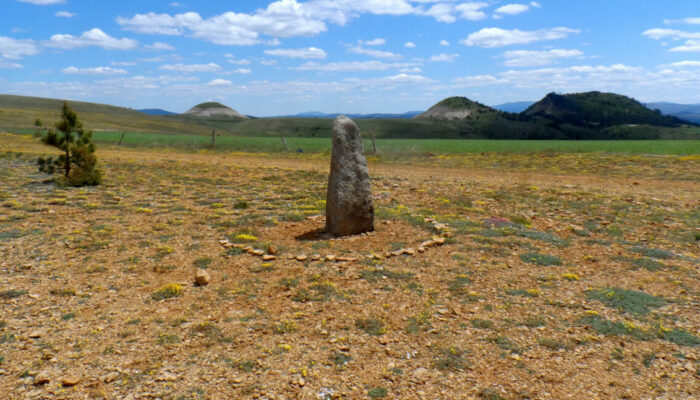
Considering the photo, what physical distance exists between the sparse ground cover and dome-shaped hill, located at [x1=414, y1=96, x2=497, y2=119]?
173 m

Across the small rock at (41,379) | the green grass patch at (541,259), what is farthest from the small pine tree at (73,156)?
the green grass patch at (541,259)

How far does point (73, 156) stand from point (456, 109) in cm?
18148

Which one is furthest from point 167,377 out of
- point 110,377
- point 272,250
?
point 272,250

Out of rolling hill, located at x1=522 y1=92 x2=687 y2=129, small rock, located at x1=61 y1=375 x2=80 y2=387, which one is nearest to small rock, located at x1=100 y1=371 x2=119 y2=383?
small rock, located at x1=61 y1=375 x2=80 y2=387

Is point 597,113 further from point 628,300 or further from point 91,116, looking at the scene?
point 628,300

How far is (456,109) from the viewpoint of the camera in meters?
185

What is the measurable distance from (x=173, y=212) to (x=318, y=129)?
11987 centimetres

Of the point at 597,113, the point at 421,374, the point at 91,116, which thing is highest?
the point at 597,113

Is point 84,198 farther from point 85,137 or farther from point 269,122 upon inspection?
point 269,122

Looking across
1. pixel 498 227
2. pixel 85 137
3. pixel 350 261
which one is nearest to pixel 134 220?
pixel 350 261

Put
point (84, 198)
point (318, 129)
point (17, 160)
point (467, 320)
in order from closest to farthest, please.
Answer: point (467, 320) < point (84, 198) < point (17, 160) < point (318, 129)

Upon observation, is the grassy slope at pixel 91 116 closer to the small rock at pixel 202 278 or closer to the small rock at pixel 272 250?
the small rock at pixel 272 250

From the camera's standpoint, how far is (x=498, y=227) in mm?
10789

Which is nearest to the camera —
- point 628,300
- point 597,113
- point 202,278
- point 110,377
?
point 110,377
